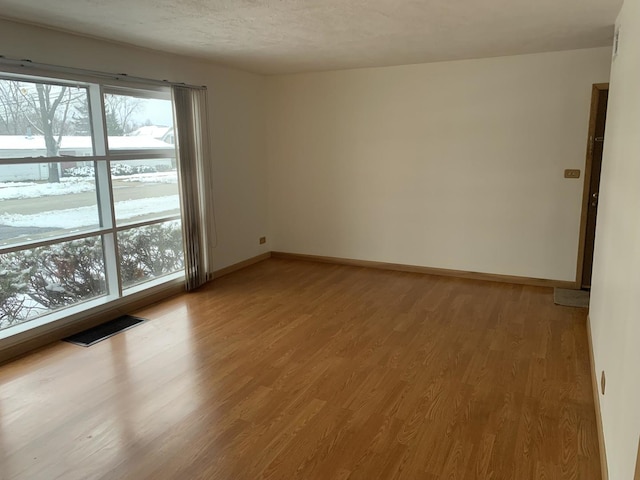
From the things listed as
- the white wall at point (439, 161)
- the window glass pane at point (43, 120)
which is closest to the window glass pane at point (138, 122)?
the window glass pane at point (43, 120)

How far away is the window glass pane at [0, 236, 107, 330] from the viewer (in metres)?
3.44

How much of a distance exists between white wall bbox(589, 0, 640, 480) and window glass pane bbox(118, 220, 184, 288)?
3.88 meters

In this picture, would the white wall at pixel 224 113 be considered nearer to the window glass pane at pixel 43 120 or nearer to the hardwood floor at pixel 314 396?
the window glass pane at pixel 43 120

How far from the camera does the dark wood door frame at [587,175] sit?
442 cm

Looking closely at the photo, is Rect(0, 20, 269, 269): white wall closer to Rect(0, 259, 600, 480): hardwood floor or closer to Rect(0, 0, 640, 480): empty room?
Rect(0, 0, 640, 480): empty room

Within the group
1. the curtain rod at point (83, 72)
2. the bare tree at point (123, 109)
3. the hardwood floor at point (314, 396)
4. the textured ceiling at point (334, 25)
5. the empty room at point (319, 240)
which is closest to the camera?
the hardwood floor at point (314, 396)

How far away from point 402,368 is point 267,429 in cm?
110

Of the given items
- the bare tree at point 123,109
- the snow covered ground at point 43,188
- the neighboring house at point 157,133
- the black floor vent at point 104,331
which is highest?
the bare tree at point 123,109

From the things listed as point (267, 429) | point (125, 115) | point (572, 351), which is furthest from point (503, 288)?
point (125, 115)

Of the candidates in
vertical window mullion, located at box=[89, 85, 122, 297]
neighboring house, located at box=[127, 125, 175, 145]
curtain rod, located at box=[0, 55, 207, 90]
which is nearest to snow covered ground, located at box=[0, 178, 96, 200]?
vertical window mullion, located at box=[89, 85, 122, 297]

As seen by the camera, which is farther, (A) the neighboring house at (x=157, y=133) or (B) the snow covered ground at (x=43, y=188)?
(A) the neighboring house at (x=157, y=133)

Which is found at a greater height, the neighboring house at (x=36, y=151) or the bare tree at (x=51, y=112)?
the bare tree at (x=51, y=112)

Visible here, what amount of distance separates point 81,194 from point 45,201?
33 centimetres

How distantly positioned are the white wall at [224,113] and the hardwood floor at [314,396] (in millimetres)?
1471
